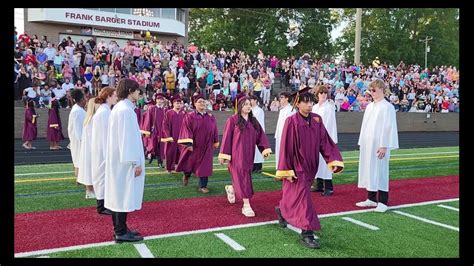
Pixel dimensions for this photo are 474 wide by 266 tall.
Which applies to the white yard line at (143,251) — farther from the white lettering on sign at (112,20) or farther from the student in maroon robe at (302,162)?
the white lettering on sign at (112,20)

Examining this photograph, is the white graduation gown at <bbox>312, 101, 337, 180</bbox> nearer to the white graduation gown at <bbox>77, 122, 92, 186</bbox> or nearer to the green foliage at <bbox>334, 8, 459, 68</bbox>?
the white graduation gown at <bbox>77, 122, 92, 186</bbox>

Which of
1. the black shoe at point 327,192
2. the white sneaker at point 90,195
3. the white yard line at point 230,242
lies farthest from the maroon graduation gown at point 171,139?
the white yard line at point 230,242

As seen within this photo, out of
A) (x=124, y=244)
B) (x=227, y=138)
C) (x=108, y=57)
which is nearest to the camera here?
(x=124, y=244)

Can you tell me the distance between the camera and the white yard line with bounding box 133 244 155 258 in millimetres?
5199

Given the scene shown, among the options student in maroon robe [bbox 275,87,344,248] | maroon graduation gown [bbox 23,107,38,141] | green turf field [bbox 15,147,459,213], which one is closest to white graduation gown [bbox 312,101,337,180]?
green turf field [bbox 15,147,459,213]

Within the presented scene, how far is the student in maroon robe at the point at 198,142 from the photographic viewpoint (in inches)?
345

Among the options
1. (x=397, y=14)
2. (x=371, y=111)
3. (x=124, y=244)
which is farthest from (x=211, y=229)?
(x=397, y=14)

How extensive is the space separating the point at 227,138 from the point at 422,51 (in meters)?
55.3

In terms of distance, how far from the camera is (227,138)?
24.3ft

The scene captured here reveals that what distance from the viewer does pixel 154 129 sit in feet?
39.7

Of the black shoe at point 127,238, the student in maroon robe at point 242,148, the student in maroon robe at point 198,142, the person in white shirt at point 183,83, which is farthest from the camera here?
the person in white shirt at point 183,83

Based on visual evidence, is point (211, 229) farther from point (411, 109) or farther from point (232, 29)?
point (232, 29)

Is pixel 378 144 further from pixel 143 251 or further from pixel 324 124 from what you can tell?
pixel 143 251

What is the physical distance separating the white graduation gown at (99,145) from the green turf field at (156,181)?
0.96 metres
